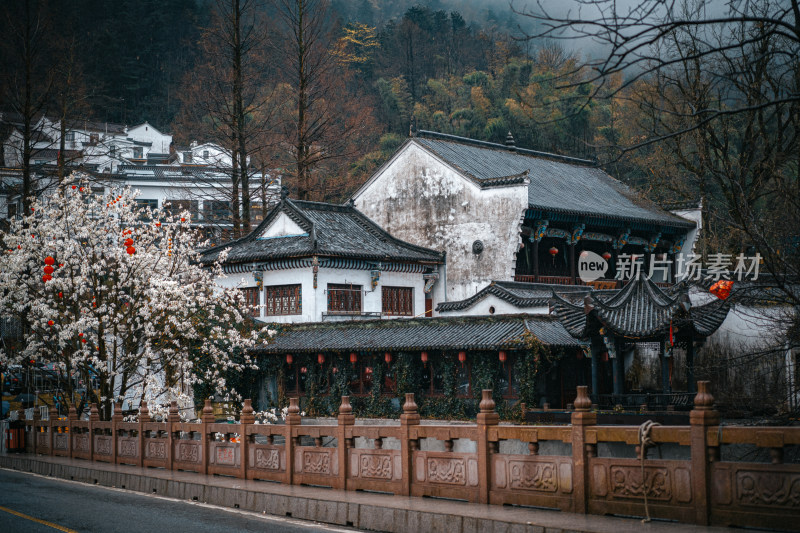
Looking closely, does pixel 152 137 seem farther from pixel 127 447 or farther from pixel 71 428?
pixel 127 447

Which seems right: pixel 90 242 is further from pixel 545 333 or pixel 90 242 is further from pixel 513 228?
pixel 513 228

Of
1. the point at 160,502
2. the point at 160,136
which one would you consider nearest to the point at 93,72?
the point at 160,136

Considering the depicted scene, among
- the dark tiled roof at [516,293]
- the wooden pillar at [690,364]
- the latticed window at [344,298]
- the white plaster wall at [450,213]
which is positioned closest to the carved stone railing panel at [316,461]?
the wooden pillar at [690,364]

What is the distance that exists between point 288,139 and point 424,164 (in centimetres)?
941

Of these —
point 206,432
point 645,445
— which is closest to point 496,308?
point 206,432

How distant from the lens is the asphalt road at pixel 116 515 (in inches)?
498

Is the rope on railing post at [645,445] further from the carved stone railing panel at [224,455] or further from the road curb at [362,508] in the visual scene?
the carved stone railing panel at [224,455]

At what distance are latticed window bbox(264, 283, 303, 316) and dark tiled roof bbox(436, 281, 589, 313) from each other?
559cm

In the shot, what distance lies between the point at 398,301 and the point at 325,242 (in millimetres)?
4316

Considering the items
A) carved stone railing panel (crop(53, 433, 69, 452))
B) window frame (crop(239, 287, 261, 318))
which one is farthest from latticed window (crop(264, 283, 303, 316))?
carved stone railing panel (crop(53, 433, 69, 452))

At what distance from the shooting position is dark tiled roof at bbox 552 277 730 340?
1046 inches

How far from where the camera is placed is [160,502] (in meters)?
15.6

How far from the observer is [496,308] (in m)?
33.8

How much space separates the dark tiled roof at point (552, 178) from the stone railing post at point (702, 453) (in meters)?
27.4
